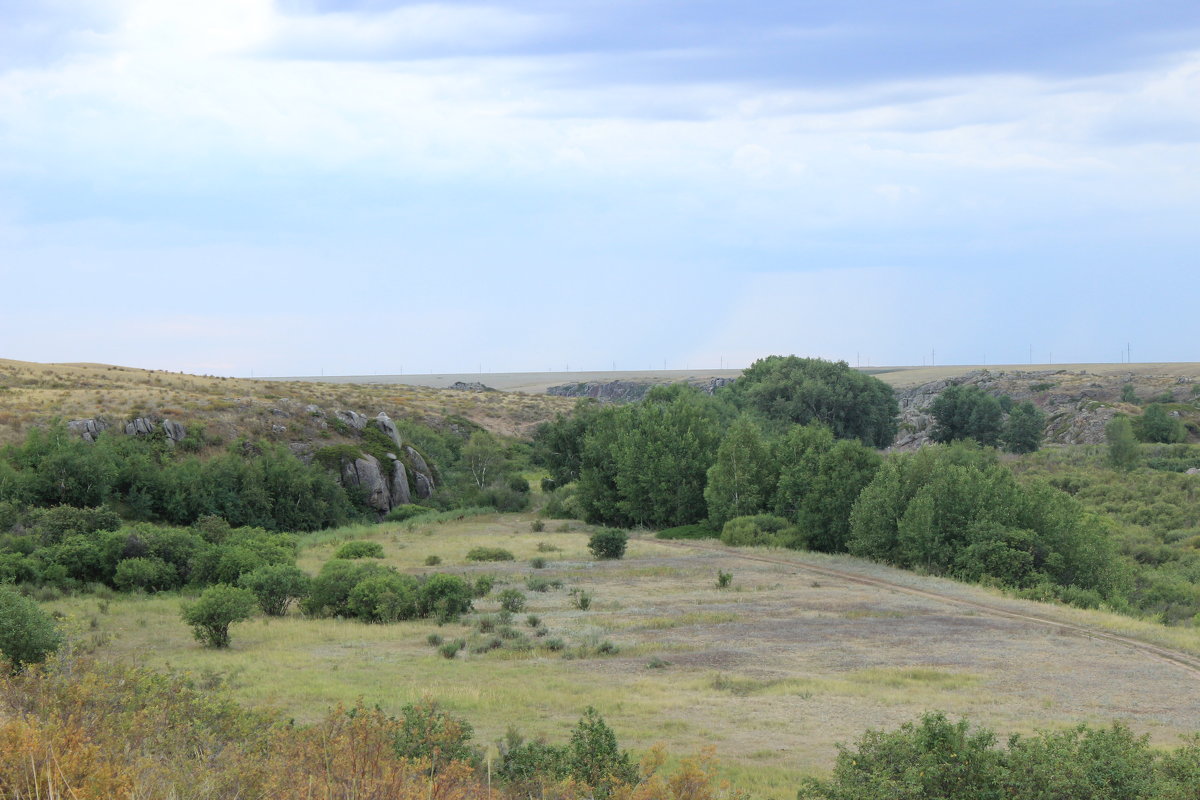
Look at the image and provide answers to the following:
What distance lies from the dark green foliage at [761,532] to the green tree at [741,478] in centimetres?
159

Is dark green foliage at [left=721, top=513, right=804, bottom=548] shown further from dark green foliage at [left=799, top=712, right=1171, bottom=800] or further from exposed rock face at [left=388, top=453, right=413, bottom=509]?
dark green foliage at [left=799, top=712, right=1171, bottom=800]

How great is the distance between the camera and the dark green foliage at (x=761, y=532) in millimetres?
Result: 42062

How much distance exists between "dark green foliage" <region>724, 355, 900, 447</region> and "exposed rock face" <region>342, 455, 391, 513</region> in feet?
114

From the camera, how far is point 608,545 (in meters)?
39.6

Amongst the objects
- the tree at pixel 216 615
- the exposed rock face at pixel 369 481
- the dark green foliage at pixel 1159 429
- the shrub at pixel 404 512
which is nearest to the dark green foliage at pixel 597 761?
the tree at pixel 216 615

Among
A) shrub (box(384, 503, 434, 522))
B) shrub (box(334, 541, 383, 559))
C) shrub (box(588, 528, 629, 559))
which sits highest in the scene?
shrub (box(588, 528, 629, 559))

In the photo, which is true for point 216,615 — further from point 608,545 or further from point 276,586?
point 608,545

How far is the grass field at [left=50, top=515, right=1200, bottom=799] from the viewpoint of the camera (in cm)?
1628

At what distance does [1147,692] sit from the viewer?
18.5 m

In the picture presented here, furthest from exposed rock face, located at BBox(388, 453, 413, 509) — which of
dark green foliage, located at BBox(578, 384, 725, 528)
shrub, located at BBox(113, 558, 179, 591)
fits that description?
shrub, located at BBox(113, 558, 179, 591)

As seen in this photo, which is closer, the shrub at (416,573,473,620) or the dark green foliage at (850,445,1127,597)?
the shrub at (416,573,473,620)

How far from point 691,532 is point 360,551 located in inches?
642

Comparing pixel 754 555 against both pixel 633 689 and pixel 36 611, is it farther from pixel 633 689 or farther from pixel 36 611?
pixel 36 611

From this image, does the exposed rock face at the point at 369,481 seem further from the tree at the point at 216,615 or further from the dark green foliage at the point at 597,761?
the dark green foliage at the point at 597,761
